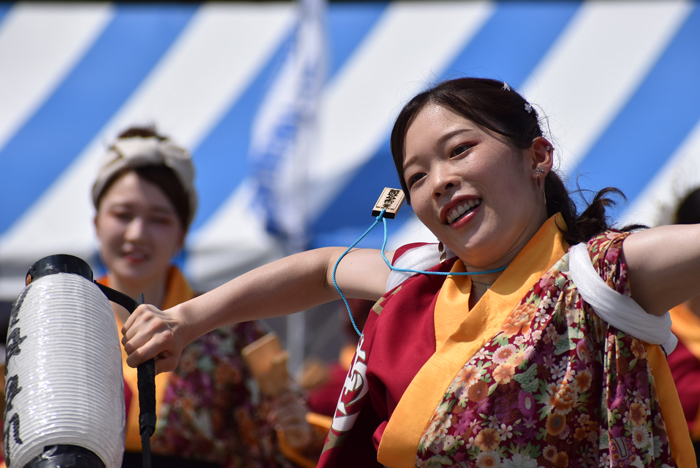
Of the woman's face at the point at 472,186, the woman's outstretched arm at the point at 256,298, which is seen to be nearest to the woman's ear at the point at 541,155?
the woman's face at the point at 472,186

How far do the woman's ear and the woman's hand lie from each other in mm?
603

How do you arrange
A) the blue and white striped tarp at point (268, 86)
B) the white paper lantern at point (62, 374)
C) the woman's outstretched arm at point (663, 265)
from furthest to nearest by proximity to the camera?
the blue and white striped tarp at point (268, 86) → the woman's outstretched arm at point (663, 265) → the white paper lantern at point (62, 374)

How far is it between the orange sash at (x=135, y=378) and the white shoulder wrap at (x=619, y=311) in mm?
1075

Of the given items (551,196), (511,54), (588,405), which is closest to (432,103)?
(551,196)

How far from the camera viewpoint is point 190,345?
1992 millimetres

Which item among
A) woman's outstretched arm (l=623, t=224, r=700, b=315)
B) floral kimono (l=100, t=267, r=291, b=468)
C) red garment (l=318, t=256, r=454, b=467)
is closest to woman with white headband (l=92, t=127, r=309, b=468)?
floral kimono (l=100, t=267, r=291, b=468)

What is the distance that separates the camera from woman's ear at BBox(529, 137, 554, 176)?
3.70 feet

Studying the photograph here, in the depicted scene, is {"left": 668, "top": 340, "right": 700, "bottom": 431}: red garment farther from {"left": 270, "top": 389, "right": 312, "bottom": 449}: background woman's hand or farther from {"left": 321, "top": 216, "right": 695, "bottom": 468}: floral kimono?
{"left": 321, "top": 216, "right": 695, "bottom": 468}: floral kimono

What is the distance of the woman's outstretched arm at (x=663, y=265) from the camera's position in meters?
0.89

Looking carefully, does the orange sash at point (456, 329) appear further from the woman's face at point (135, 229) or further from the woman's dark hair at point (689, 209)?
the woman's dark hair at point (689, 209)

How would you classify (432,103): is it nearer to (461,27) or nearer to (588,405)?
(588,405)

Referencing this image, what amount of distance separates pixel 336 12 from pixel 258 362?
294cm

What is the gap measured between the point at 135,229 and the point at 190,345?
37 cm

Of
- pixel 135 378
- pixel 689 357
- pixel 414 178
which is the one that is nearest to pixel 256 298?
pixel 414 178
